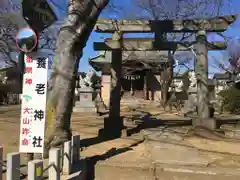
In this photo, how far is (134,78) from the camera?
34875 millimetres

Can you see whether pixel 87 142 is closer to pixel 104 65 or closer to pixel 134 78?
pixel 104 65

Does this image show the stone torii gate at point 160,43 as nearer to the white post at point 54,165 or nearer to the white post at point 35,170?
the white post at point 54,165

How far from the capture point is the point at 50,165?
4527mm

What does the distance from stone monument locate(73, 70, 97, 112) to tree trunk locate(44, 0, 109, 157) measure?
15.8 m

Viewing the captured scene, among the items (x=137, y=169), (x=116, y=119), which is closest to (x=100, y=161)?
(x=137, y=169)

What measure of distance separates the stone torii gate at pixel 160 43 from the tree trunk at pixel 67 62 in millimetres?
4076

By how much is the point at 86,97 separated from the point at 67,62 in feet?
54.6

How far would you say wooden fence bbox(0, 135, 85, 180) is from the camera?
367cm

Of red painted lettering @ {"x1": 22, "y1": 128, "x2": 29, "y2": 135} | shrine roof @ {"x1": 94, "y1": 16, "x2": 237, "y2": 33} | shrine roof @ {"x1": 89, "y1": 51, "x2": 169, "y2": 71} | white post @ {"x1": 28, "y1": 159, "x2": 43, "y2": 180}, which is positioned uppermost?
shrine roof @ {"x1": 89, "y1": 51, "x2": 169, "y2": 71}

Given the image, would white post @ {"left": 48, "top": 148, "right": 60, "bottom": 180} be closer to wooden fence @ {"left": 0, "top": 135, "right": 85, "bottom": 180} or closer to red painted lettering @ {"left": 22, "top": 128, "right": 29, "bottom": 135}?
wooden fence @ {"left": 0, "top": 135, "right": 85, "bottom": 180}

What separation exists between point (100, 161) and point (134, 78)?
94.1 ft

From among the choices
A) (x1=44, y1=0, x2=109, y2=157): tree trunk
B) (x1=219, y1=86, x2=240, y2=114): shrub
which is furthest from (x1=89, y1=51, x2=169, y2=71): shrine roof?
(x1=44, y1=0, x2=109, y2=157): tree trunk

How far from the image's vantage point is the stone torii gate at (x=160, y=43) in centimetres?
1121

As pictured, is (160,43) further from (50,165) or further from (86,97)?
(86,97)
